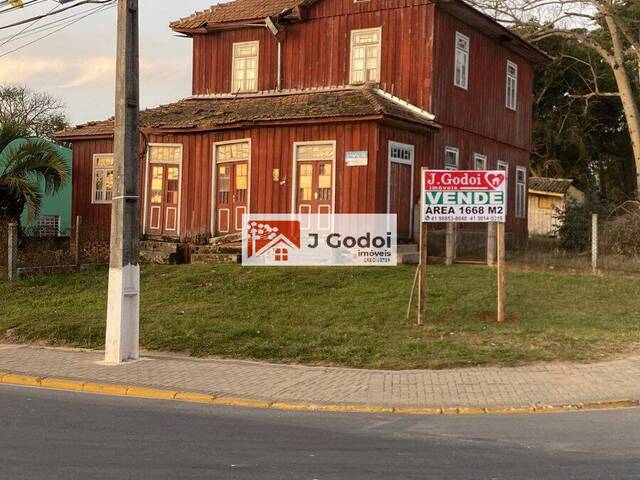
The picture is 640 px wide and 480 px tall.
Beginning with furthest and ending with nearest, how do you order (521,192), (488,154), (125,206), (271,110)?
(521,192), (488,154), (271,110), (125,206)

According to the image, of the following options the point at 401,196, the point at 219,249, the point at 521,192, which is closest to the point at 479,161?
the point at 521,192

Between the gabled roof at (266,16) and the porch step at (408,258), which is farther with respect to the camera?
the gabled roof at (266,16)

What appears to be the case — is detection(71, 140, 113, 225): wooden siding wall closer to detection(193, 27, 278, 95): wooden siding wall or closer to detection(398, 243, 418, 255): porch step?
detection(193, 27, 278, 95): wooden siding wall

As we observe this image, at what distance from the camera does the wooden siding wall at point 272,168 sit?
758 inches

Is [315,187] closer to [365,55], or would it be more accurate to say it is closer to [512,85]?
[365,55]

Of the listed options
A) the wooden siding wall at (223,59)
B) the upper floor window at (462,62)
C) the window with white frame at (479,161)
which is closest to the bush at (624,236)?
the window with white frame at (479,161)

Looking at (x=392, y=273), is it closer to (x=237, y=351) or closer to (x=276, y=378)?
(x=237, y=351)

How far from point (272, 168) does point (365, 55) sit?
480 cm

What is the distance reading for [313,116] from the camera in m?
19.5

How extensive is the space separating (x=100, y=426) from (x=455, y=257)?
41.2ft

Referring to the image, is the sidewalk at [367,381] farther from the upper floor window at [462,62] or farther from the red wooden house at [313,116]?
the upper floor window at [462,62]

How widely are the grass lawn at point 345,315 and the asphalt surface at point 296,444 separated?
2.92m

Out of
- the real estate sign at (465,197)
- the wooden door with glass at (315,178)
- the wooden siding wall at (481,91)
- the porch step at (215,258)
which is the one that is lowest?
the porch step at (215,258)

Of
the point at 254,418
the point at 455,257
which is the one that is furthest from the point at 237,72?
the point at 254,418
